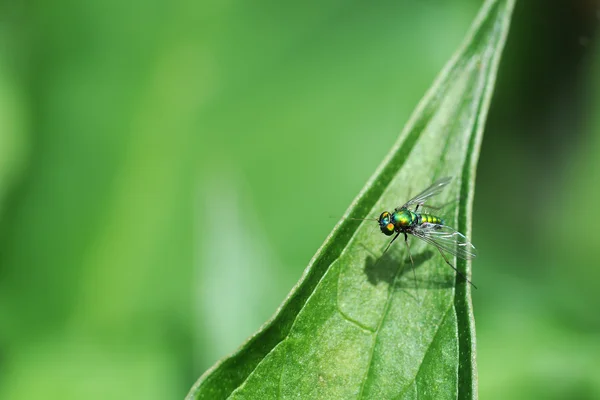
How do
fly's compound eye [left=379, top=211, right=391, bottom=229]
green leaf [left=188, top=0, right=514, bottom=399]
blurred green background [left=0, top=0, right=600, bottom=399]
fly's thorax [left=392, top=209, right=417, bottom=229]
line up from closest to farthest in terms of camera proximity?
green leaf [left=188, top=0, right=514, bottom=399] < fly's compound eye [left=379, top=211, right=391, bottom=229] < fly's thorax [left=392, top=209, right=417, bottom=229] < blurred green background [left=0, top=0, right=600, bottom=399]

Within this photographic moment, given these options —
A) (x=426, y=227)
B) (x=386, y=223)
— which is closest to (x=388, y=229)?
(x=386, y=223)

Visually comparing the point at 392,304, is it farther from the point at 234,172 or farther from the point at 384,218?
the point at 234,172

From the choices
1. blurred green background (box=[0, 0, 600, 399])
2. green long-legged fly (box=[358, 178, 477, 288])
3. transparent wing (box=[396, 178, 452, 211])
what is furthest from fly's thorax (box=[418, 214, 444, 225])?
blurred green background (box=[0, 0, 600, 399])

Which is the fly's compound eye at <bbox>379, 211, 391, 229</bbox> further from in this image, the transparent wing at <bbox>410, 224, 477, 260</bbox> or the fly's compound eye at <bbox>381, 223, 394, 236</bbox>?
the transparent wing at <bbox>410, 224, 477, 260</bbox>

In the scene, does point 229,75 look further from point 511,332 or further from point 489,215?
point 511,332

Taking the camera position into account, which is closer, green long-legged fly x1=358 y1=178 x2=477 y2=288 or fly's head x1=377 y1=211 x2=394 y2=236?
green long-legged fly x1=358 y1=178 x2=477 y2=288

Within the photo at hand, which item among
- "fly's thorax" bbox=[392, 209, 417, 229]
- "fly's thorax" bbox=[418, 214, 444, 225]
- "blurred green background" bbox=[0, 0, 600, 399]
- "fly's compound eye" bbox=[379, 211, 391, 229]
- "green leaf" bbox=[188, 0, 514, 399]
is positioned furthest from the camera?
"blurred green background" bbox=[0, 0, 600, 399]

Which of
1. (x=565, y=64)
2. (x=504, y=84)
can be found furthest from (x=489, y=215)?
(x=565, y=64)
